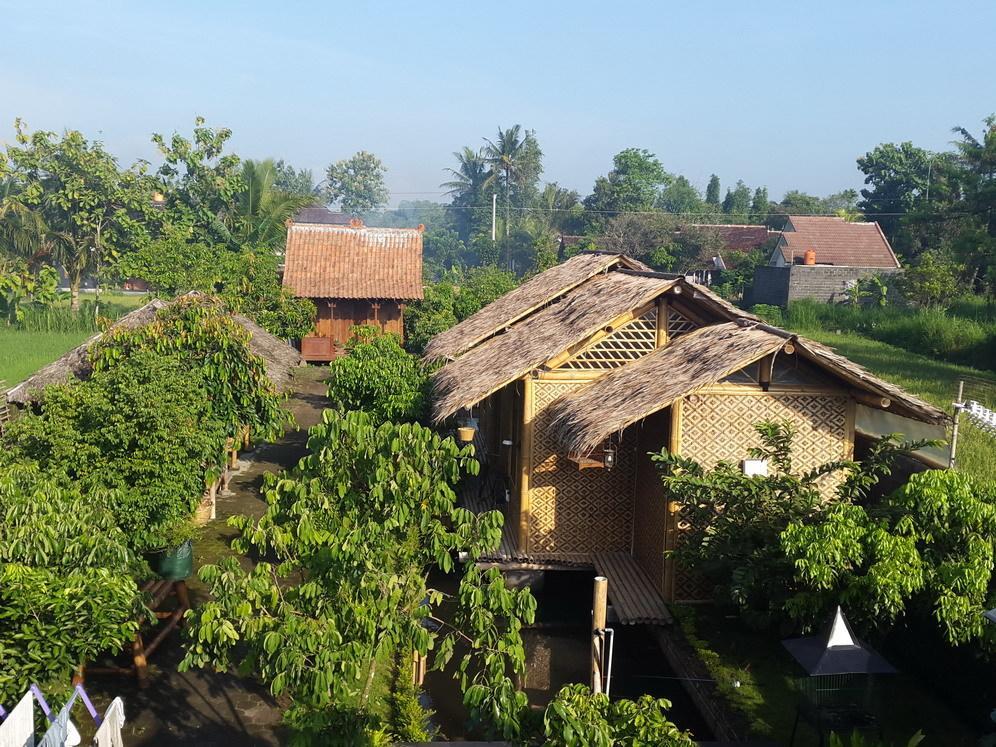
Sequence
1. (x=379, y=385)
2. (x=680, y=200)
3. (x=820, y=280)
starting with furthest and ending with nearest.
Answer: (x=680, y=200)
(x=820, y=280)
(x=379, y=385)

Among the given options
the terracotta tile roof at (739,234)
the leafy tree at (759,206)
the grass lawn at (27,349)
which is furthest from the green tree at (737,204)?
the grass lawn at (27,349)

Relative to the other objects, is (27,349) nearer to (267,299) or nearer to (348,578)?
(267,299)

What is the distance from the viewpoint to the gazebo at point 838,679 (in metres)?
7.05

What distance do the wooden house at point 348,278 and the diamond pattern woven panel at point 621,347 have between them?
1678 cm

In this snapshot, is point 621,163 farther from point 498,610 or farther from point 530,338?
point 498,610

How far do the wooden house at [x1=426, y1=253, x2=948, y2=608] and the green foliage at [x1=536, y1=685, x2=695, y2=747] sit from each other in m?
4.48

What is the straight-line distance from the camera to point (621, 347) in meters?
11.2

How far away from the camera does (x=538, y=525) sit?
36.4 feet

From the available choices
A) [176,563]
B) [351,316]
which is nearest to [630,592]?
[176,563]

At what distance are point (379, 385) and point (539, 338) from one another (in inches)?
126

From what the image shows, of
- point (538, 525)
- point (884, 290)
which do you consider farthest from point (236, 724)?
point (884, 290)

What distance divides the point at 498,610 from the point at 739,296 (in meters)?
35.1

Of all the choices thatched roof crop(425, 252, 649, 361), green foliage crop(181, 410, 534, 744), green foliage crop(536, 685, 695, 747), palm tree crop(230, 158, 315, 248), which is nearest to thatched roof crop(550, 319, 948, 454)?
green foliage crop(181, 410, 534, 744)

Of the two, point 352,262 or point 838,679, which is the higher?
point 352,262
